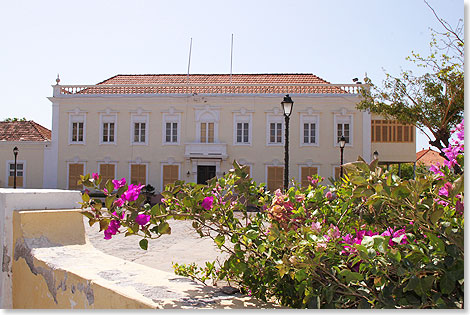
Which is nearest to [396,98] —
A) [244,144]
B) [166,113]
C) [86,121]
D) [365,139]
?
[365,139]

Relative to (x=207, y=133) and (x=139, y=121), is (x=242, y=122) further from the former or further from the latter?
(x=139, y=121)

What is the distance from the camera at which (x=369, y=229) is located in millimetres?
1778

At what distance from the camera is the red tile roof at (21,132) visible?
25.7 metres

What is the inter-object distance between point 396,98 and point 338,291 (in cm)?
1568

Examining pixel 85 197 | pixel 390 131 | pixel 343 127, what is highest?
pixel 343 127

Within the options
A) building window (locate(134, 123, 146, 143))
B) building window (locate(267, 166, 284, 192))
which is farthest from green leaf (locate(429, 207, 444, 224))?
building window (locate(134, 123, 146, 143))

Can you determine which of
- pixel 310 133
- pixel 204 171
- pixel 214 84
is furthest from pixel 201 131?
pixel 310 133

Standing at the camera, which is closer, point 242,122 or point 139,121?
point 242,122

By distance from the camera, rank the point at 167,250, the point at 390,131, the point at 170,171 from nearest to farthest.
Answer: the point at 167,250 → the point at 390,131 → the point at 170,171

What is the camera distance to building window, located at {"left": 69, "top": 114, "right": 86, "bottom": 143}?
83.7 feet

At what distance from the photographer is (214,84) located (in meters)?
25.7

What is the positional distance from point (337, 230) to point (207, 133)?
23.5 metres

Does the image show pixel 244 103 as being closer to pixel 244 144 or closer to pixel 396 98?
pixel 244 144

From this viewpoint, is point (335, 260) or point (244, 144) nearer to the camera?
point (335, 260)
